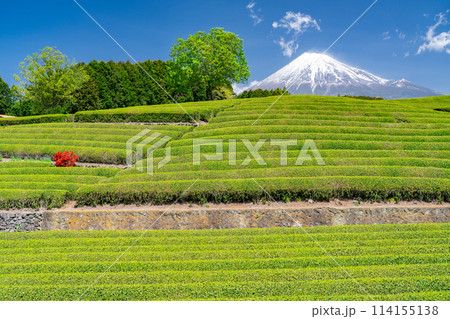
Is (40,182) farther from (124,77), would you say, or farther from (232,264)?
(124,77)

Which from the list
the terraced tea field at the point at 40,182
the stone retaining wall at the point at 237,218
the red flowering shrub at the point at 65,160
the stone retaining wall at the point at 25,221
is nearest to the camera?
the stone retaining wall at the point at 237,218

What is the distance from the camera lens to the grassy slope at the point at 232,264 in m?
5.90

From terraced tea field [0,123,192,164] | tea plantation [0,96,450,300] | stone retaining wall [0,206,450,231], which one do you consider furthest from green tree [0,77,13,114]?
stone retaining wall [0,206,450,231]

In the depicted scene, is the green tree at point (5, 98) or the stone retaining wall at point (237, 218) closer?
the stone retaining wall at point (237, 218)

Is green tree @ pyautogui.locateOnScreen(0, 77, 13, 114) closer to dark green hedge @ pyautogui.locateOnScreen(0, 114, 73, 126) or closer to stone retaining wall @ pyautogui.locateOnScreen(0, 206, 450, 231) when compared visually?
dark green hedge @ pyautogui.locateOnScreen(0, 114, 73, 126)

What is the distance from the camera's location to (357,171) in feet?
45.2

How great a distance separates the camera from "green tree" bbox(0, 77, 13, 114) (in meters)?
78.8

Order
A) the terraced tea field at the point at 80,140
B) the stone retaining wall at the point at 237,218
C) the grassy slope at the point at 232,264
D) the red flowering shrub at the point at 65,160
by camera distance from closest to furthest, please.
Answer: the grassy slope at the point at 232,264 < the stone retaining wall at the point at 237,218 < the red flowering shrub at the point at 65,160 < the terraced tea field at the point at 80,140

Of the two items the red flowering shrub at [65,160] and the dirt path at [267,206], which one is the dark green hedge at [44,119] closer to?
the red flowering shrub at [65,160]

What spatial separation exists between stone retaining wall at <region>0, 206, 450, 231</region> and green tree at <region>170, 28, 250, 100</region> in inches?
1584

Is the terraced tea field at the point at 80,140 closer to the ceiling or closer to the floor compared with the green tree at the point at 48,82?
closer to the floor

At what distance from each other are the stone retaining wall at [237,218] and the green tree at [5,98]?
87.6 metres

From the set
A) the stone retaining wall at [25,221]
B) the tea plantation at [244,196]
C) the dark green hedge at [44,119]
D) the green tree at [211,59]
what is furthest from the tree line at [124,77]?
the stone retaining wall at [25,221]

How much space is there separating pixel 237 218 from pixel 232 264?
4.71 meters
